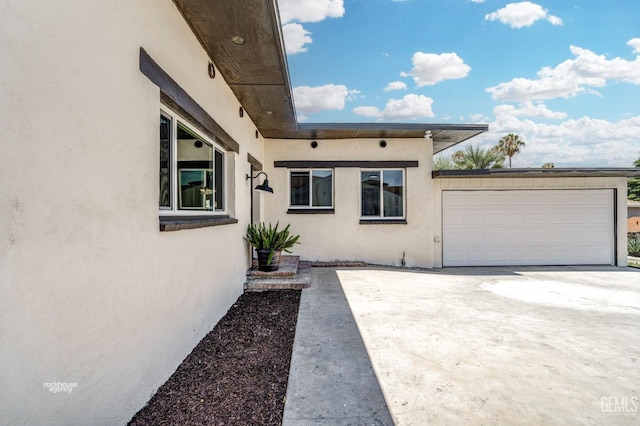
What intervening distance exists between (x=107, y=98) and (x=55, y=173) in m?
0.67

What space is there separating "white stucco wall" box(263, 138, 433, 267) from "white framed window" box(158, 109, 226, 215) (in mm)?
3424

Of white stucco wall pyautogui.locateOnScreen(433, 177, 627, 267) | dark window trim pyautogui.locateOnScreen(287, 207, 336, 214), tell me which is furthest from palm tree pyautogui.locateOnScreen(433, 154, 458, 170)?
dark window trim pyautogui.locateOnScreen(287, 207, 336, 214)

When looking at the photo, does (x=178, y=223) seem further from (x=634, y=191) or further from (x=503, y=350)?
(x=634, y=191)

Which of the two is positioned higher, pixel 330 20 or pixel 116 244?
pixel 330 20

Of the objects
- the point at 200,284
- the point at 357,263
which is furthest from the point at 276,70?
the point at 357,263

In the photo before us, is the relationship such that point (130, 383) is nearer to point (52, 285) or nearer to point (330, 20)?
point (52, 285)

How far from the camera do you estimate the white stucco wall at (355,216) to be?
8195 millimetres

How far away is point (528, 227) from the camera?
8398 millimetres

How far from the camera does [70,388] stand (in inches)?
61.5

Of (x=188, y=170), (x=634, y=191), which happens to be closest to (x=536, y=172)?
(x=188, y=170)

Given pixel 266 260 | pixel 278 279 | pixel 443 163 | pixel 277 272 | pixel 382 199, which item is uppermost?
pixel 443 163

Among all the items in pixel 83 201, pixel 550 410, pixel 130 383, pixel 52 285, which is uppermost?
pixel 83 201

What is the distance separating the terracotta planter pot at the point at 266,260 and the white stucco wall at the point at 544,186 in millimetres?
4523

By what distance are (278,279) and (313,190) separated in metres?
3.20
